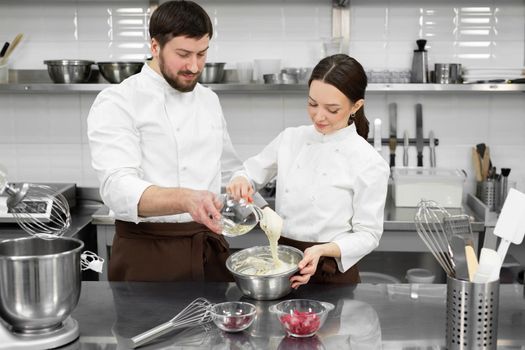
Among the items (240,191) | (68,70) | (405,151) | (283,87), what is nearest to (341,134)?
(240,191)

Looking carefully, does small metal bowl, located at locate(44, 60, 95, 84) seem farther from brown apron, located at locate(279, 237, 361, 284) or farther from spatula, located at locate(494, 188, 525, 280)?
spatula, located at locate(494, 188, 525, 280)

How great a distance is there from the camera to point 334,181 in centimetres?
201

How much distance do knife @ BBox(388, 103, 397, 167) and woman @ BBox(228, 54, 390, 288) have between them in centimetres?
142

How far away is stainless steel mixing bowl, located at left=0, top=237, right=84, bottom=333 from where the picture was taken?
4.63ft

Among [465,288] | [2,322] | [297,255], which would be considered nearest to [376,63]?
[297,255]

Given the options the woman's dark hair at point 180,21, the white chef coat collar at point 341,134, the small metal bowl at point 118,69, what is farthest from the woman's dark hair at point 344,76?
the small metal bowl at point 118,69

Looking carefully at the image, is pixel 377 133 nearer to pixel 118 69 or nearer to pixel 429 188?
pixel 429 188

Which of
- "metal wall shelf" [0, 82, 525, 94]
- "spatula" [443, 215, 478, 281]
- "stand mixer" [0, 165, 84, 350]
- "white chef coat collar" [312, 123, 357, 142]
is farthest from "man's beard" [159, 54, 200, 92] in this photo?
"metal wall shelf" [0, 82, 525, 94]

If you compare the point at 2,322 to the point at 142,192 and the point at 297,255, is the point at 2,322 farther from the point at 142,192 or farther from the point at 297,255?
the point at 297,255

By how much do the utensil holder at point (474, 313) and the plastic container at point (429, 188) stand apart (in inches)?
72.1

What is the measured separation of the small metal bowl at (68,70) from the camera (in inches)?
131

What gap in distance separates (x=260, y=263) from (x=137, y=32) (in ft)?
7.01

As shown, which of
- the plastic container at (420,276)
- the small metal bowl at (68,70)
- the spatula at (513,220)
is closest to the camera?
the spatula at (513,220)

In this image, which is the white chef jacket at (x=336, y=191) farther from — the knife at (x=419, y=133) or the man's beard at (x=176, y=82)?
the knife at (x=419, y=133)
